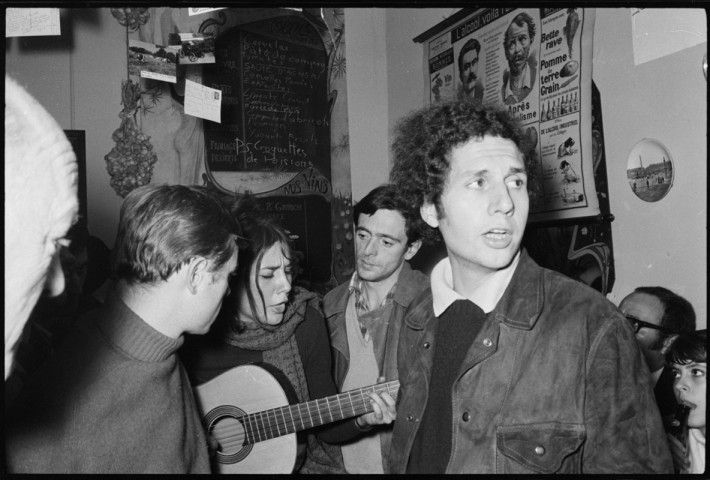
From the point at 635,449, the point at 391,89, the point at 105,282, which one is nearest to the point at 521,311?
the point at 635,449

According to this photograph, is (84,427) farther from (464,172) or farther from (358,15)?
(358,15)

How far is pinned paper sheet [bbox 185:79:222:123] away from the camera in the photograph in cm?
173

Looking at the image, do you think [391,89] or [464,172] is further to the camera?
[391,89]

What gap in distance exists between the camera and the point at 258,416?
56.1 inches

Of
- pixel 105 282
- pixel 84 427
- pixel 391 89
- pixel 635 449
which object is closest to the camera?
pixel 635 449

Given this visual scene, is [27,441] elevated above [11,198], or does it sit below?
below

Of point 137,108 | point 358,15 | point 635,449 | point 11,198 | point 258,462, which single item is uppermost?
point 358,15

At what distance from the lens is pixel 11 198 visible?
0.64 metres

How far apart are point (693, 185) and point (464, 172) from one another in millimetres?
694

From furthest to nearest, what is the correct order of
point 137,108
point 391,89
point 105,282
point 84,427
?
point 391,89 < point 137,108 < point 105,282 < point 84,427

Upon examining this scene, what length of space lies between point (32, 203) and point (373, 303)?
3.93 feet

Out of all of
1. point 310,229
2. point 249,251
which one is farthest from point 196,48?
point 249,251

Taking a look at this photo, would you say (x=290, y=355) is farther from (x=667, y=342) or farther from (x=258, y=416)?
(x=667, y=342)

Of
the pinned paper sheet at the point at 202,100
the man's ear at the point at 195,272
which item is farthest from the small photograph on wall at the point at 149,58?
the man's ear at the point at 195,272
